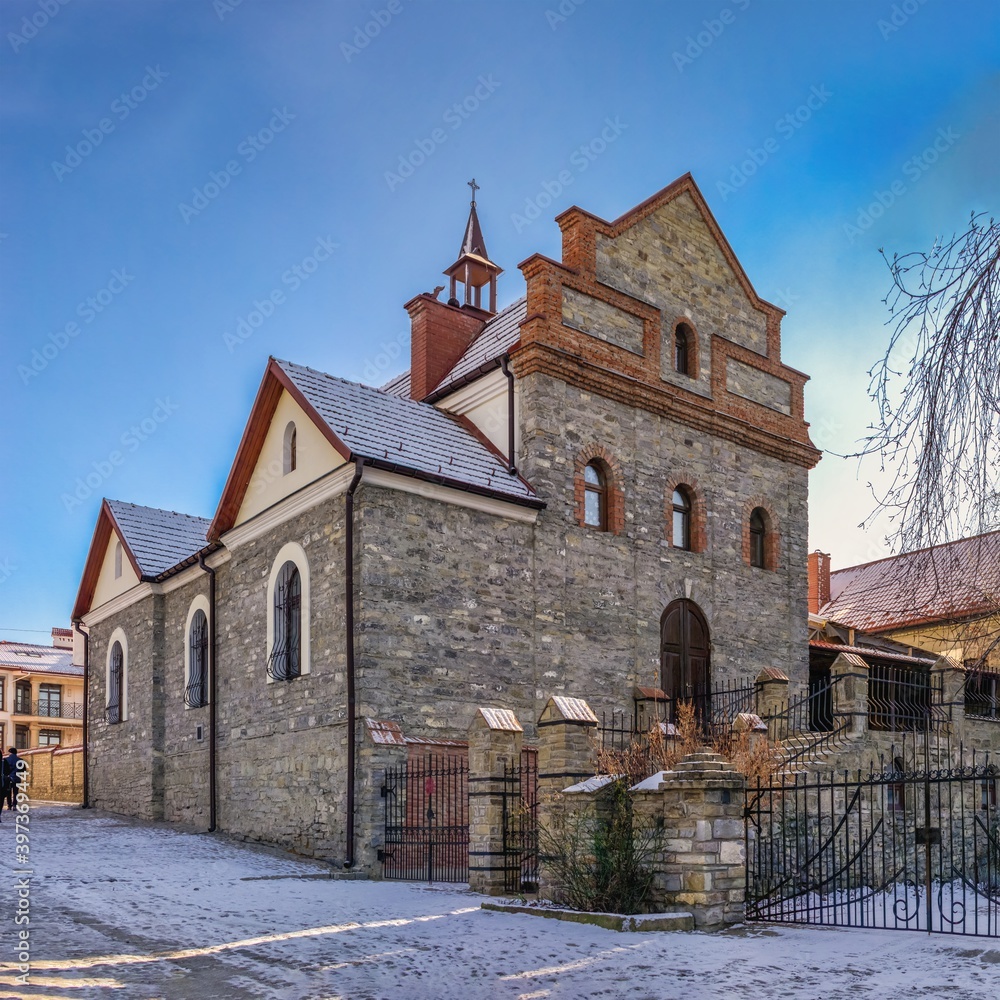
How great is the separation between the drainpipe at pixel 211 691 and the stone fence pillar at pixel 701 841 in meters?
11.3

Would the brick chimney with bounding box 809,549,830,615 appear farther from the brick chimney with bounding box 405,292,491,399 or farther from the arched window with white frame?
the arched window with white frame

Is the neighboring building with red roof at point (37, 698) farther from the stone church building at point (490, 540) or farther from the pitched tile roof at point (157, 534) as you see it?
the stone church building at point (490, 540)

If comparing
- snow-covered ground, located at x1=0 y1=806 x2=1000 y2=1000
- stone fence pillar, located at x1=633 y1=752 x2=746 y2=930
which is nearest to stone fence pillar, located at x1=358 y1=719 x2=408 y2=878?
snow-covered ground, located at x1=0 y1=806 x2=1000 y2=1000

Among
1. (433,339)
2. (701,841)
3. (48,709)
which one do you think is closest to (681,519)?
(433,339)

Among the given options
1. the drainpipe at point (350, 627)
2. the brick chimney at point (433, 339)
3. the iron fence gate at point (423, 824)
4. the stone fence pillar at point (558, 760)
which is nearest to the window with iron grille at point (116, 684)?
the brick chimney at point (433, 339)

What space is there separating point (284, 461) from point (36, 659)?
3876 cm

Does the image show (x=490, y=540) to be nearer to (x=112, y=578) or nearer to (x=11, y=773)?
(x=11, y=773)

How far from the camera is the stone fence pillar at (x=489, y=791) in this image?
Result: 12.2 metres

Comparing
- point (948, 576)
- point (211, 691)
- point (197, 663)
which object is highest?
point (948, 576)

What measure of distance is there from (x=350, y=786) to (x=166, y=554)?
38.5 feet

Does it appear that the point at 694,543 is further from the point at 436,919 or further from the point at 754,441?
the point at 436,919

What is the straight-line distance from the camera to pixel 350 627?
1545 cm

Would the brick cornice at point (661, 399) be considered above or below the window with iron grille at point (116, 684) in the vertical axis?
above

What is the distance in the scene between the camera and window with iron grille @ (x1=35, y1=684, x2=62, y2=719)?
5047 centimetres
